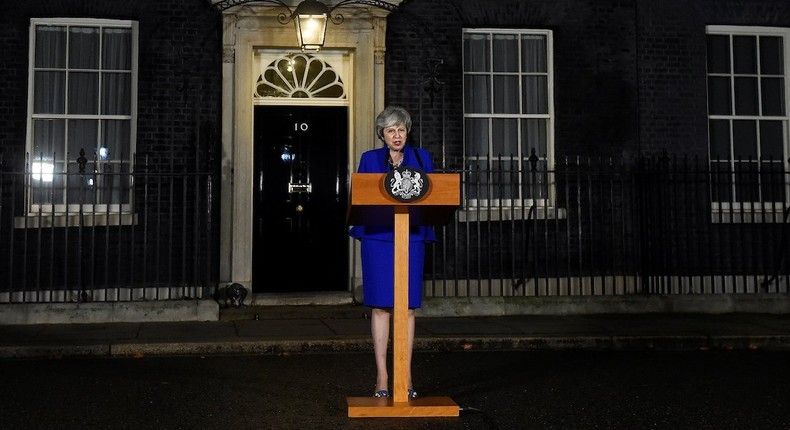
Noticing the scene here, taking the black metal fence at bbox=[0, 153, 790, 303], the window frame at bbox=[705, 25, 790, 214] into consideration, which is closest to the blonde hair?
the black metal fence at bbox=[0, 153, 790, 303]

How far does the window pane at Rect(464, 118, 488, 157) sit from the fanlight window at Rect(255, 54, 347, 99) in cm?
159

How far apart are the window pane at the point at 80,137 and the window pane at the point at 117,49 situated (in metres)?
0.73

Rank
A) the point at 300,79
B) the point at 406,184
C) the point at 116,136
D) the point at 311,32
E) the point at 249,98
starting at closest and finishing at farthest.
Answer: the point at 406,184, the point at 311,32, the point at 249,98, the point at 116,136, the point at 300,79

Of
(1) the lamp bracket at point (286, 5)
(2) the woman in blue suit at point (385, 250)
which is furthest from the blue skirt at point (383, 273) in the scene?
(1) the lamp bracket at point (286, 5)

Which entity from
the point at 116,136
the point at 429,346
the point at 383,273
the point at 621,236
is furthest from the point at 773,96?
the point at 116,136

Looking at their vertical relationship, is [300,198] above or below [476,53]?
below

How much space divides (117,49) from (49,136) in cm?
130

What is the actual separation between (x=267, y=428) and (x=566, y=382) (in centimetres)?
219

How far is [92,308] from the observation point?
7.98 metres

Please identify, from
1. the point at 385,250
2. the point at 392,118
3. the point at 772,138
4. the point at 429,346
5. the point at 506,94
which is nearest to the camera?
the point at 392,118

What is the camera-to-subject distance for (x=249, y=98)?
9289mm

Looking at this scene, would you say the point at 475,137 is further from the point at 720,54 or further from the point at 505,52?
the point at 720,54

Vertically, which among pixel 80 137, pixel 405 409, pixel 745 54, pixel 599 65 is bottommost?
pixel 405 409

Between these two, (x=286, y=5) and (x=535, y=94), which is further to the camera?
(x=535, y=94)
